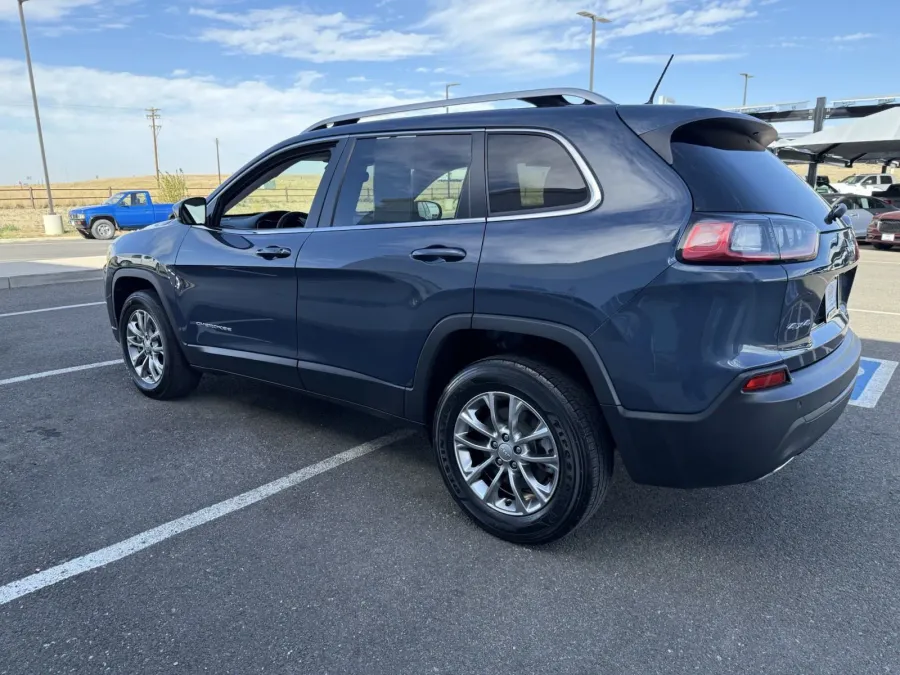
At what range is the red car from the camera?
16.2 metres

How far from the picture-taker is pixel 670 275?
7.78 feet

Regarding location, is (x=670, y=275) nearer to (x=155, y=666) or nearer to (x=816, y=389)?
(x=816, y=389)

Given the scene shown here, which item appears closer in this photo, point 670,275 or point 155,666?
point 155,666

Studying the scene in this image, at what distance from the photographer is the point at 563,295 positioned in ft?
8.46

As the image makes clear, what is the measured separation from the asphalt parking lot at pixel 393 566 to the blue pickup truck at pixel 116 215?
19782 millimetres

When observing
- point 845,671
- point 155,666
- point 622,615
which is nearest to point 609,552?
point 622,615

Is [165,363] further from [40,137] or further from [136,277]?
[40,137]

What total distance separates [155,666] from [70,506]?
137 cm

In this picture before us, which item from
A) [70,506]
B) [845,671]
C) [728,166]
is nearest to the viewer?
[845,671]

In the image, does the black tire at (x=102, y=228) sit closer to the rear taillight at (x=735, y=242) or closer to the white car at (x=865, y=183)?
the rear taillight at (x=735, y=242)

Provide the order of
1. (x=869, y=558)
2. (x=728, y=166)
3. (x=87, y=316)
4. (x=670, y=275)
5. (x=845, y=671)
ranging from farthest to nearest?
(x=87, y=316) < (x=869, y=558) < (x=728, y=166) < (x=670, y=275) < (x=845, y=671)

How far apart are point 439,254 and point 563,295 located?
628 millimetres

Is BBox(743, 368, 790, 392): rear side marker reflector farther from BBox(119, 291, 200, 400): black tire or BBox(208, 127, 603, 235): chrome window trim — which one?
BBox(119, 291, 200, 400): black tire

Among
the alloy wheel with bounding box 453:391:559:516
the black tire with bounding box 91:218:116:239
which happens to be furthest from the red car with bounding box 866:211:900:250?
the black tire with bounding box 91:218:116:239
